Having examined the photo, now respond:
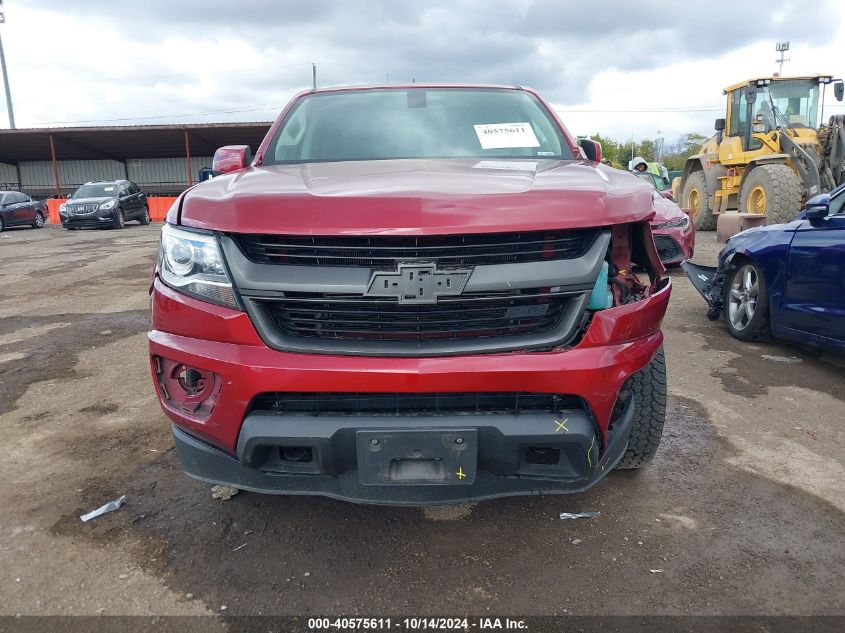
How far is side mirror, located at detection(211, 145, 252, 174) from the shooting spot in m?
3.25

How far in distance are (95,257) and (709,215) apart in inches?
503

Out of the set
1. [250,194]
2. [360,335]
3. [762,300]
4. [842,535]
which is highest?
[250,194]

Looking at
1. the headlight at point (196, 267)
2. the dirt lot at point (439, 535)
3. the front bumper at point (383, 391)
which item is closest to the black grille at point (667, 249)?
the dirt lot at point (439, 535)

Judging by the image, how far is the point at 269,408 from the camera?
6.77ft

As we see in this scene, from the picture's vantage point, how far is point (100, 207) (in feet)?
65.4

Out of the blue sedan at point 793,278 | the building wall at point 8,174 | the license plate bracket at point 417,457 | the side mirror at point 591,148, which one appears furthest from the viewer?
the building wall at point 8,174

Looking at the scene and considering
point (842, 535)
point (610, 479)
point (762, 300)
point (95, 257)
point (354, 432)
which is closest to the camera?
point (354, 432)

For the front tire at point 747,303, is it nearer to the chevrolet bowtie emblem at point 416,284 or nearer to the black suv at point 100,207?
the chevrolet bowtie emblem at point 416,284

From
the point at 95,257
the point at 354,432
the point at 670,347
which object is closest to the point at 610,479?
the point at 354,432

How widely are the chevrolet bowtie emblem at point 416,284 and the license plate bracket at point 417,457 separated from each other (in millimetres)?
416

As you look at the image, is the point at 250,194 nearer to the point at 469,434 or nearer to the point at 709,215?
the point at 469,434

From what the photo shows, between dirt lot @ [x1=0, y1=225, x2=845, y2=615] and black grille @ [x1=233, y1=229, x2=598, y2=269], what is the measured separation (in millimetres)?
1106

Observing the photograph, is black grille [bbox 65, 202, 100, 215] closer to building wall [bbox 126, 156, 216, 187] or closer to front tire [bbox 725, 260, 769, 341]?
building wall [bbox 126, 156, 216, 187]

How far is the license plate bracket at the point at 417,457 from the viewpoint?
1956 millimetres
